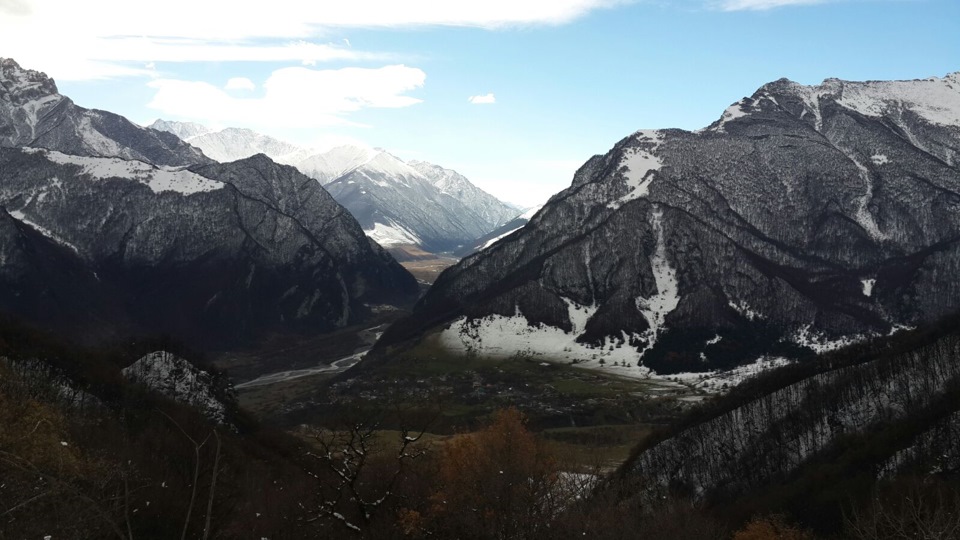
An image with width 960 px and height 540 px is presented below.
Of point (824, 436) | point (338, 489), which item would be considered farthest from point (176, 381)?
point (824, 436)

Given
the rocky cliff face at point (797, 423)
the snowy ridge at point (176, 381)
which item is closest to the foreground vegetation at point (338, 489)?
the rocky cliff face at point (797, 423)

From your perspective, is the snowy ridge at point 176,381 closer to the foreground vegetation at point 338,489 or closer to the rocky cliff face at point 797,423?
the foreground vegetation at point 338,489

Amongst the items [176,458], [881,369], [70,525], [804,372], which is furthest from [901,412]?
[70,525]

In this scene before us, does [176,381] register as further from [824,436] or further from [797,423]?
[824,436]

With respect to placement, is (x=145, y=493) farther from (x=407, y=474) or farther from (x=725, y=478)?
(x=725, y=478)

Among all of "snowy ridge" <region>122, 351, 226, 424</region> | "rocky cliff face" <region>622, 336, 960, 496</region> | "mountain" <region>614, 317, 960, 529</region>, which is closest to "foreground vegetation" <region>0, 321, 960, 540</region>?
"mountain" <region>614, 317, 960, 529</region>

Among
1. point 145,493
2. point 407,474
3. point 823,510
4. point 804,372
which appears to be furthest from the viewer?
point 804,372

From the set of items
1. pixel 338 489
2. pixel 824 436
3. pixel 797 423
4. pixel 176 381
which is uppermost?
pixel 338 489

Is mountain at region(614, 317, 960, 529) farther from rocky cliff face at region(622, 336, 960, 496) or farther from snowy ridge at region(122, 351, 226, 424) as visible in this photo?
snowy ridge at region(122, 351, 226, 424)
